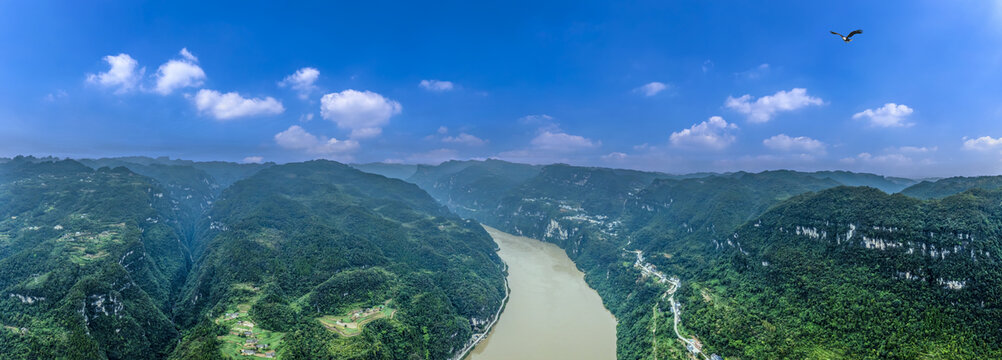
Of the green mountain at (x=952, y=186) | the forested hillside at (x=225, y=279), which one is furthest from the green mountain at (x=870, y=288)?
the green mountain at (x=952, y=186)

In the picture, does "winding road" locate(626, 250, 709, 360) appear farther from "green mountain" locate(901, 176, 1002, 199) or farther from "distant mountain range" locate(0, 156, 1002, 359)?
"green mountain" locate(901, 176, 1002, 199)

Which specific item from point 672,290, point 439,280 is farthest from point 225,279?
point 672,290

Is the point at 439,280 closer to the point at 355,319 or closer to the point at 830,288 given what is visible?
the point at 355,319

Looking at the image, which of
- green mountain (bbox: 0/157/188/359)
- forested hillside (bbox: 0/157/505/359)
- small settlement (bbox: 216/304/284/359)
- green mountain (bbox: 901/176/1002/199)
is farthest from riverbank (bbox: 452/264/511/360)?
green mountain (bbox: 901/176/1002/199)

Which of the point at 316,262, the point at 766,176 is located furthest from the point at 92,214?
→ the point at 766,176

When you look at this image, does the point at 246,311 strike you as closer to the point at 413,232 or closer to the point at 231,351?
the point at 231,351
